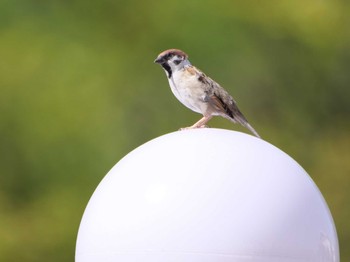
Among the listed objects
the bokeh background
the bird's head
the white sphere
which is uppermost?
the bokeh background

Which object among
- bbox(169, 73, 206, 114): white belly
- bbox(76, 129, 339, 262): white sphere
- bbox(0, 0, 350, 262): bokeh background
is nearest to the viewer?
bbox(76, 129, 339, 262): white sphere

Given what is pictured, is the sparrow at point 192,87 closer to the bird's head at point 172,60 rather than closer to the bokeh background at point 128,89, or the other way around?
the bird's head at point 172,60

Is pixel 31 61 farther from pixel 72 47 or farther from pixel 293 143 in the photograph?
pixel 293 143

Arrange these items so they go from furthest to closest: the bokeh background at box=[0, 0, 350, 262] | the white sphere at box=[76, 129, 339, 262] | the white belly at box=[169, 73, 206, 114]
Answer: the bokeh background at box=[0, 0, 350, 262] < the white belly at box=[169, 73, 206, 114] < the white sphere at box=[76, 129, 339, 262]

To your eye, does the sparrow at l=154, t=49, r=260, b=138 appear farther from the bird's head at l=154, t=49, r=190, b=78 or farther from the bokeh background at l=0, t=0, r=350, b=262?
the bokeh background at l=0, t=0, r=350, b=262

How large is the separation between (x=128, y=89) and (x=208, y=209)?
7181 millimetres

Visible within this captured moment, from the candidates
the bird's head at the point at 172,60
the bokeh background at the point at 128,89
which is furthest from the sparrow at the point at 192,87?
the bokeh background at the point at 128,89

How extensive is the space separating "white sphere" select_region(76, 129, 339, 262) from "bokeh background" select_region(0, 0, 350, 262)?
20.2 feet

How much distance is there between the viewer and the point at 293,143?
36.9 ft

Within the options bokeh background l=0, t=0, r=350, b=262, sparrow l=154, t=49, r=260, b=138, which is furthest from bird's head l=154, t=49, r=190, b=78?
bokeh background l=0, t=0, r=350, b=262

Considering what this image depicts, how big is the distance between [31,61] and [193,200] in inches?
295

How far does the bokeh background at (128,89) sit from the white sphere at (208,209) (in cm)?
616

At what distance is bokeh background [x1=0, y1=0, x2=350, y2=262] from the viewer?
1059 centimetres

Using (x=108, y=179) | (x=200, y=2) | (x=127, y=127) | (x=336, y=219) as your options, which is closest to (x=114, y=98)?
(x=127, y=127)
